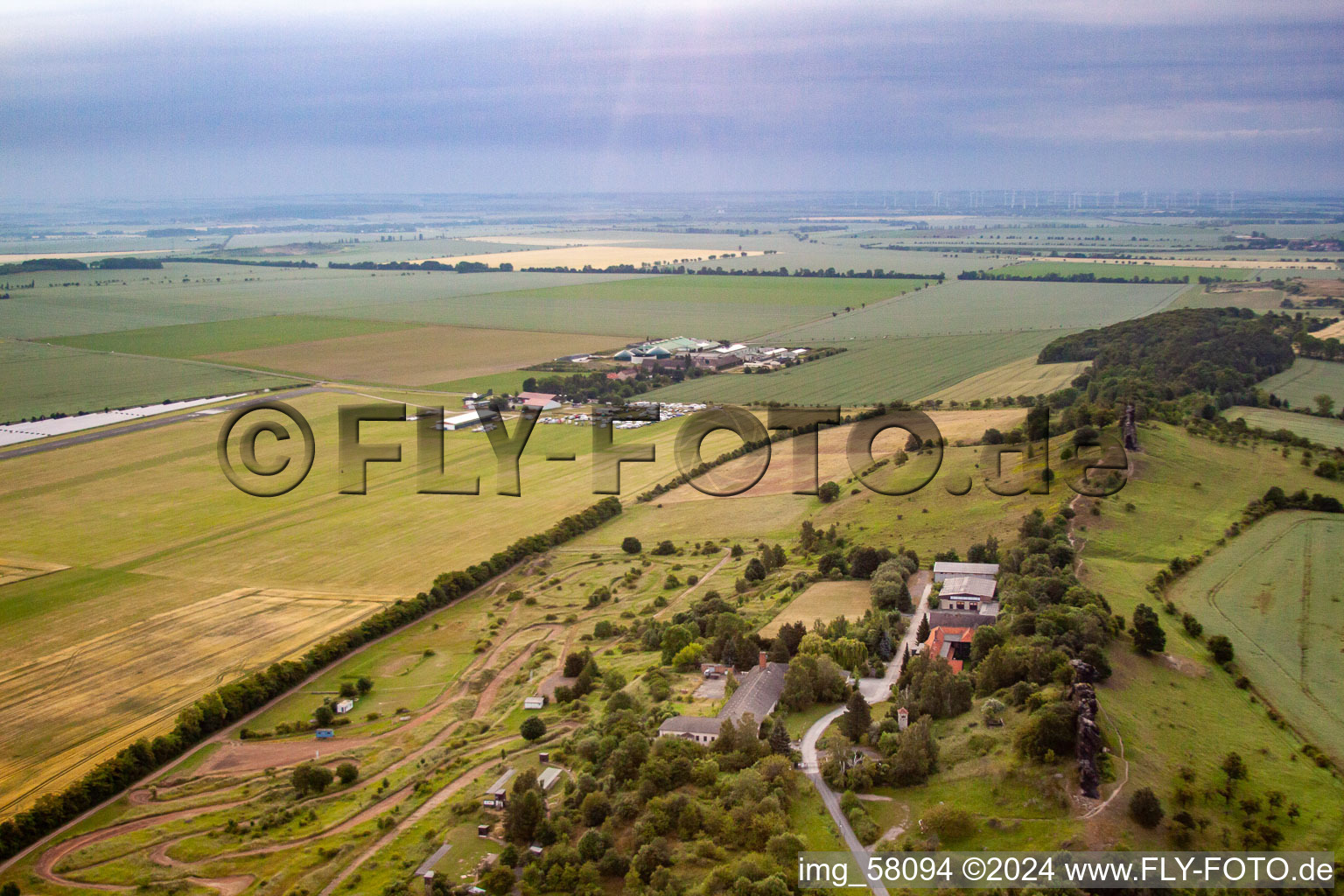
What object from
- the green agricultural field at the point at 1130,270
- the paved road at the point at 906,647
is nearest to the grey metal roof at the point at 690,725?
the paved road at the point at 906,647

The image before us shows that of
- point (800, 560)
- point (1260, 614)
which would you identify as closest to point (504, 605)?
point (800, 560)

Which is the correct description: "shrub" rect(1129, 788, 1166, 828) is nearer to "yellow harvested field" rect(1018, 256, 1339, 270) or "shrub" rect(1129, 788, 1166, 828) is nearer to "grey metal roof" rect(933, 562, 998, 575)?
"grey metal roof" rect(933, 562, 998, 575)

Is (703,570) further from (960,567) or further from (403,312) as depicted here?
(403,312)

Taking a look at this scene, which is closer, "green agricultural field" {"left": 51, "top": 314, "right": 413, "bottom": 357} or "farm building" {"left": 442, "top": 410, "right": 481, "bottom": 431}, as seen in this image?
"farm building" {"left": 442, "top": 410, "right": 481, "bottom": 431}

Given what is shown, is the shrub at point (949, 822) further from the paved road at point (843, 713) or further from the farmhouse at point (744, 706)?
the farmhouse at point (744, 706)

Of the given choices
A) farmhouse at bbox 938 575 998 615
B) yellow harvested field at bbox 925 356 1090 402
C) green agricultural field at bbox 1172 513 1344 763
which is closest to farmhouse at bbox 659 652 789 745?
farmhouse at bbox 938 575 998 615
